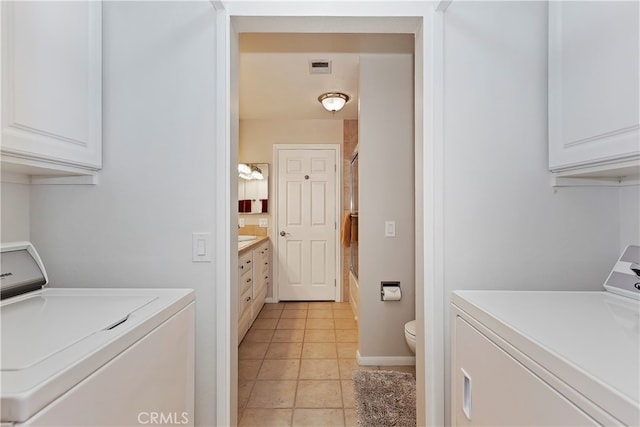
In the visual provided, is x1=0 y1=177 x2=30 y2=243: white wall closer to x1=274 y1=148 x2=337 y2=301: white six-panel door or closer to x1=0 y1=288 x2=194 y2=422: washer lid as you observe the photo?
x1=0 y1=288 x2=194 y2=422: washer lid

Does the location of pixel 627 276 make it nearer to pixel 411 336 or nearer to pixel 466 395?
pixel 466 395

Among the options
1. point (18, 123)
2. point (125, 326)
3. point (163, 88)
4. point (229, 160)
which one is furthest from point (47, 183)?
point (125, 326)

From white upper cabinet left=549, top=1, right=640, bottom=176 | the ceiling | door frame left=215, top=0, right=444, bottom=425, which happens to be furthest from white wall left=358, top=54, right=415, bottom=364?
white upper cabinet left=549, top=1, right=640, bottom=176

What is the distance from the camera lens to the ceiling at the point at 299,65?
2.37 m

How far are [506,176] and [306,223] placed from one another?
328 cm

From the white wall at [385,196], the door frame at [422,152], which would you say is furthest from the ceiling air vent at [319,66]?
the door frame at [422,152]

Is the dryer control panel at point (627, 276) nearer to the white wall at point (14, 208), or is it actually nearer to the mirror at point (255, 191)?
the white wall at point (14, 208)

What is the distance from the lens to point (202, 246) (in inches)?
56.5

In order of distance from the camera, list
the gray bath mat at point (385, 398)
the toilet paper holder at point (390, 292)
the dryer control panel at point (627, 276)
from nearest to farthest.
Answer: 1. the dryer control panel at point (627, 276)
2. the gray bath mat at point (385, 398)
3. the toilet paper holder at point (390, 292)

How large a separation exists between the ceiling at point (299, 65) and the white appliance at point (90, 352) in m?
1.86

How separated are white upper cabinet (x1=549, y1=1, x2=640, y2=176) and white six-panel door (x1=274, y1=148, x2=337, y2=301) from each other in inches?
129

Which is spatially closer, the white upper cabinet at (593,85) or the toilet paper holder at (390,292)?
the white upper cabinet at (593,85)

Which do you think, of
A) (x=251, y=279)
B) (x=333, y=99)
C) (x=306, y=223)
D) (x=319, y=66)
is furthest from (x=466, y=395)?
(x=306, y=223)

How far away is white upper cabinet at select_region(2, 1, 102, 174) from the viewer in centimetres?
103
